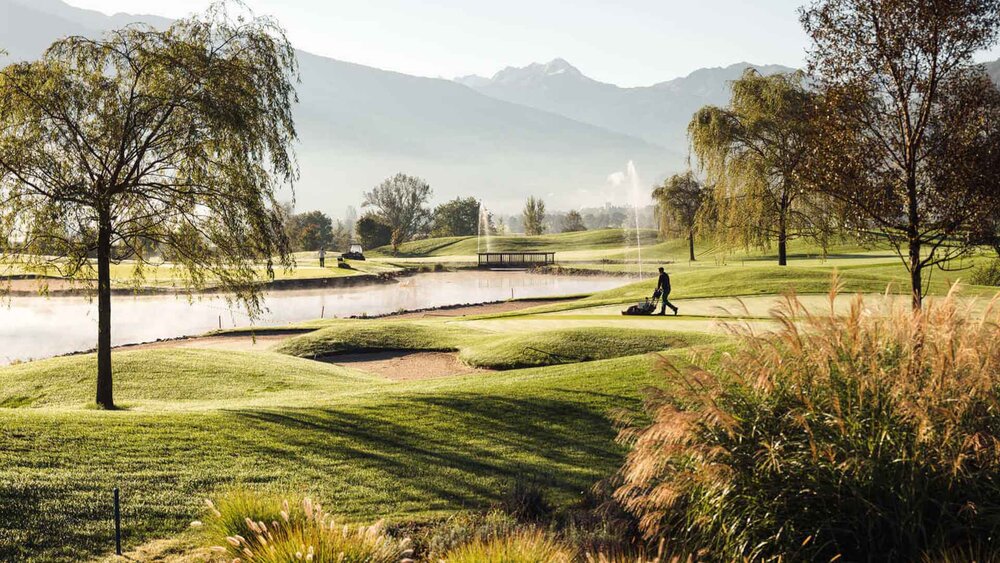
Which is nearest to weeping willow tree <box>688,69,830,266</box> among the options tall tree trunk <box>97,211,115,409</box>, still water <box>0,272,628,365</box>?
still water <box>0,272,628,365</box>

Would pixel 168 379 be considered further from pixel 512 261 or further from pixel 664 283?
pixel 512 261

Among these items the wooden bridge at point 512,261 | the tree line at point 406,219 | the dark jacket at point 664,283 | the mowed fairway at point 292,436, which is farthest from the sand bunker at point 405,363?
the tree line at point 406,219

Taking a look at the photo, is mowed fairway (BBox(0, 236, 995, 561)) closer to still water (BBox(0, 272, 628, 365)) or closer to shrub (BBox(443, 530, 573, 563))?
shrub (BBox(443, 530, 573, 563))

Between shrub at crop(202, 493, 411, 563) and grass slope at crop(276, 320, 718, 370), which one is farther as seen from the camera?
grass slope at crop(276, 320, 718, 370)

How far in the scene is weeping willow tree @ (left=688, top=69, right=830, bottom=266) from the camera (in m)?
39.2

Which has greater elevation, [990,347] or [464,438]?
[990,347]

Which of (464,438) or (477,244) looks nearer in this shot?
(464,438)

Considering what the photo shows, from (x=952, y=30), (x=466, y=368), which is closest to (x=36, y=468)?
(x=466, y=368)

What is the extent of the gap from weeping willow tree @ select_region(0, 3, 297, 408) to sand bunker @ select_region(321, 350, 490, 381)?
27.1 feet

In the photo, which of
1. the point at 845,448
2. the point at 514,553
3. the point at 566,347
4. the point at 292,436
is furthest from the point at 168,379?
the point at 845,448

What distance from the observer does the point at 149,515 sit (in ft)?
28.1

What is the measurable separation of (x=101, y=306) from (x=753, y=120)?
3376 cm

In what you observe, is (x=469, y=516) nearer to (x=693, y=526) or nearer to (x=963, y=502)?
(x=693, y=526)

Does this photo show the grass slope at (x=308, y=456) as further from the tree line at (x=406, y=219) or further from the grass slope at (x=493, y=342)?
the tree line at (x=406, y=219)
